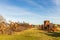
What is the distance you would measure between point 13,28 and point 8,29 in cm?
234

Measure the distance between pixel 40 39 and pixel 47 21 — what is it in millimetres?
19817

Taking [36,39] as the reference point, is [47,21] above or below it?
above

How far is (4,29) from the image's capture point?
2581cm

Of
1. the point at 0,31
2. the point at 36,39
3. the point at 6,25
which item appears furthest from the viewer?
the point at 6,25

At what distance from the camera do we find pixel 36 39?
1692cm

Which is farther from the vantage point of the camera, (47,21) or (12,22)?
(47,21)

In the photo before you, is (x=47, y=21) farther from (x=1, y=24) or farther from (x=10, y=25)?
(x=1, y=24)

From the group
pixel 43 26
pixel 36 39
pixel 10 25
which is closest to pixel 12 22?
pixel 10 25

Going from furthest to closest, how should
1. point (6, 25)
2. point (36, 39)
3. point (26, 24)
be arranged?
point (26, 24)
point (6, 25)
point (36, 39)

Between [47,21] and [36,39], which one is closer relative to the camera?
[36,39]

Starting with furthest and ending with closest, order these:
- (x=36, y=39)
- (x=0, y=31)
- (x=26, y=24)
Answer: (x=26, y=24) → (x=0, y=31) → (x=36, y=39)

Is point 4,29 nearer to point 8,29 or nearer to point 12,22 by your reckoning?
point 8,29

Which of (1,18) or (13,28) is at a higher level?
(1,18)

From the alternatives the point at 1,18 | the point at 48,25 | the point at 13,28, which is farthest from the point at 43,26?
the point at 1,18
